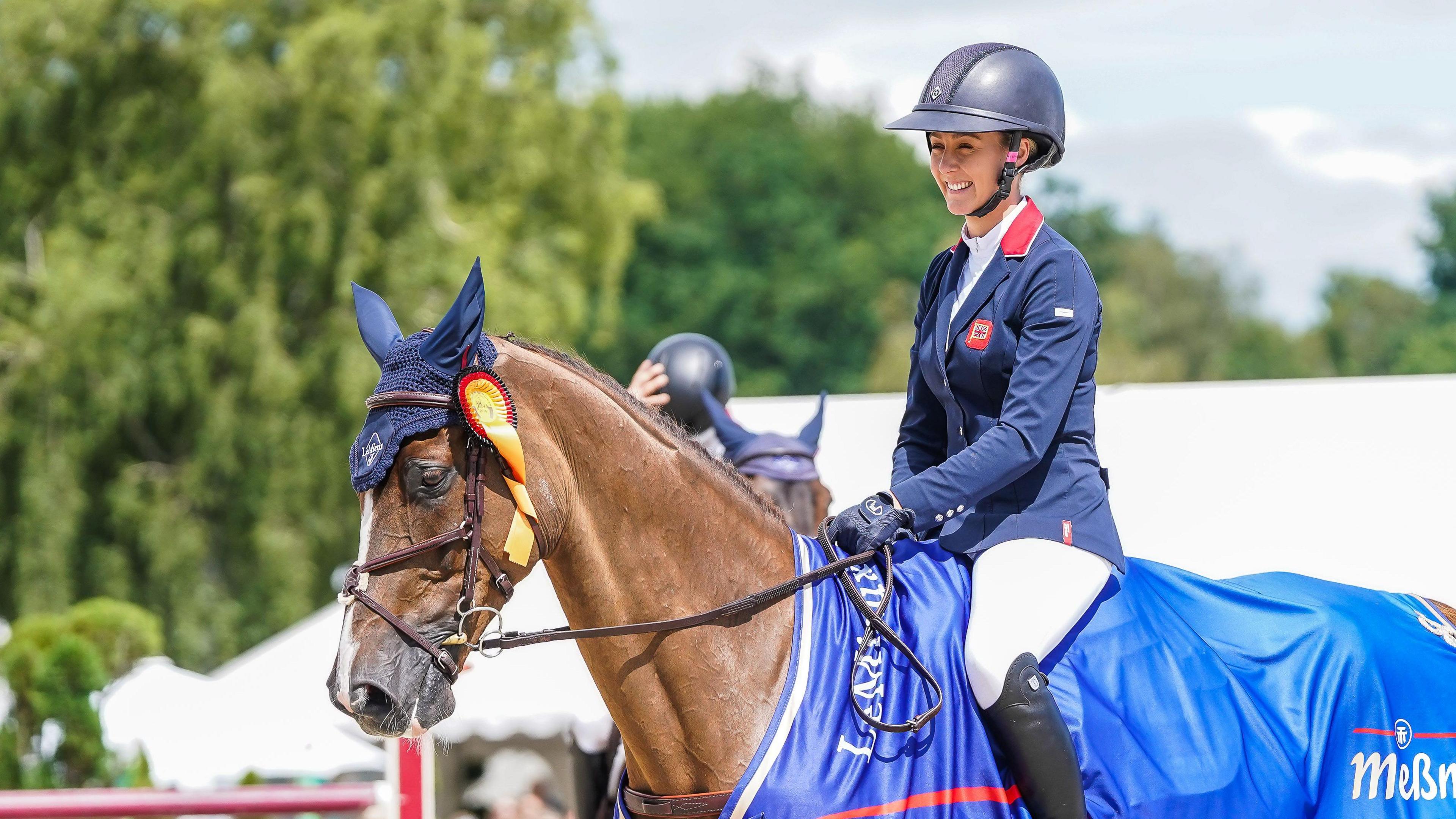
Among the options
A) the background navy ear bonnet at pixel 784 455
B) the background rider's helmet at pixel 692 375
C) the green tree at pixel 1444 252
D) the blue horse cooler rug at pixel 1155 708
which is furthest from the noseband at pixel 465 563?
the green tree at pixel 1444 252

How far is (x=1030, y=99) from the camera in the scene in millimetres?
3107

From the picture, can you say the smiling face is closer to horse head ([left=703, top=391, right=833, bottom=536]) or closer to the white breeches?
the white breeches

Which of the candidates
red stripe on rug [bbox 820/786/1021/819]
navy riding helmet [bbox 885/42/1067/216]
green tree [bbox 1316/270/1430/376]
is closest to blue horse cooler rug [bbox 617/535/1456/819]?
red stripe on rug [bbox 820/786/1021/819]

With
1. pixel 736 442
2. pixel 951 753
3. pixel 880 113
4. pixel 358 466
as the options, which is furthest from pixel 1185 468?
pixel 880 113

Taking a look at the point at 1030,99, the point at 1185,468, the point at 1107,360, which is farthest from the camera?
the point at 1107,360

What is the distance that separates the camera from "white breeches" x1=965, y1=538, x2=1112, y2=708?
2.86 meters

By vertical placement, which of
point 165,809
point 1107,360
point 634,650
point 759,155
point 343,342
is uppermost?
point 759,155

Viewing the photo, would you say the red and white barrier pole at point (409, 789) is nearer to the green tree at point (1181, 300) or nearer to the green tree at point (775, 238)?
the green tree at point (775, 238)

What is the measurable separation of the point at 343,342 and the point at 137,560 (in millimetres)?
4771

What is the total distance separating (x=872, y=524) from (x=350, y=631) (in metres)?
1.16

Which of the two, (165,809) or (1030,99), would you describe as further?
(165,809)

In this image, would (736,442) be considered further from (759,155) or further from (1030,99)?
(759,155)

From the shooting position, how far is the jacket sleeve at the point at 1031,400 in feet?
9.52

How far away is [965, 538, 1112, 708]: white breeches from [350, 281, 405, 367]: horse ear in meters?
1.45
